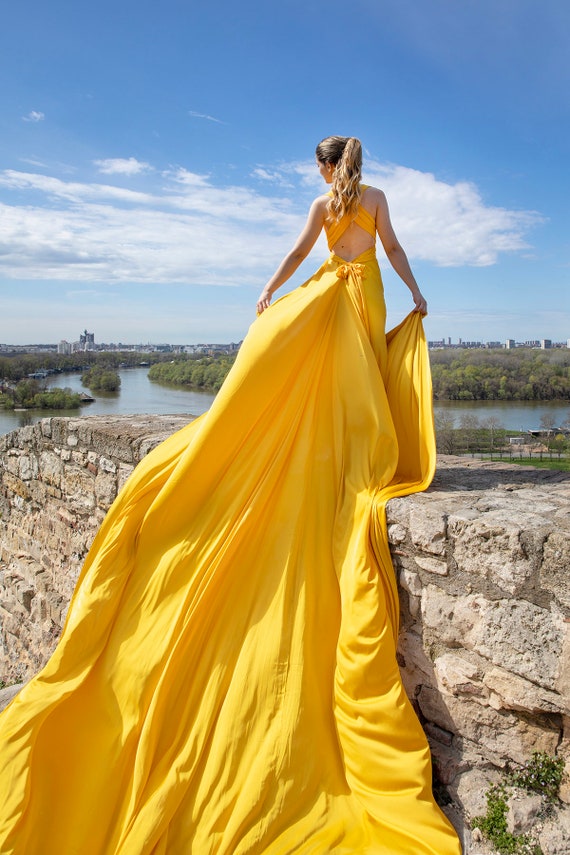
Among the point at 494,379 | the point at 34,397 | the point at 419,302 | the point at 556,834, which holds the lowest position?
the point at 556,834

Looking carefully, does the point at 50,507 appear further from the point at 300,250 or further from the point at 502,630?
the point at 502,630

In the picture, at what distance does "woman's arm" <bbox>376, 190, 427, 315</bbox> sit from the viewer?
2859 mm

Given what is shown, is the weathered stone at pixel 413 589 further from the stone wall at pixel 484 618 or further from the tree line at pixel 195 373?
the tree line at pixel 195 373

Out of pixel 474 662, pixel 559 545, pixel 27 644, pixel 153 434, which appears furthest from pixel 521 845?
pixel 27 644

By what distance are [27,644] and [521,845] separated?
4.05 meters

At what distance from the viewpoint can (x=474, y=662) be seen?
1959 millimetres

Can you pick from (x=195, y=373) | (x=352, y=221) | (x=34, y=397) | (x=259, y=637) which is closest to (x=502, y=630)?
(x=259, y=637)

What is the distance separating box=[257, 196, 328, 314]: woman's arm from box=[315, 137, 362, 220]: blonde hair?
7 cm

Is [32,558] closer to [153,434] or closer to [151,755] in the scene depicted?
[153,434]

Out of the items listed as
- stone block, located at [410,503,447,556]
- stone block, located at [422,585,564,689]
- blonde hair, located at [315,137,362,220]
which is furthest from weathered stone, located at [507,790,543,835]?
blonde hair, located at [315,137,362,220]

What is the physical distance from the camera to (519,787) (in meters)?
1.83

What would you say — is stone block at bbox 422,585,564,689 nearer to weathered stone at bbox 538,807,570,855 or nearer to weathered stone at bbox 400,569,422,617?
weathered stone at bbox 400,569,422,617

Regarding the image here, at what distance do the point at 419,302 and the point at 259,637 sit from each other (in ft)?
5.88

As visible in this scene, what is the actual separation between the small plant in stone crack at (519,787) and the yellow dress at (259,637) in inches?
6.3
